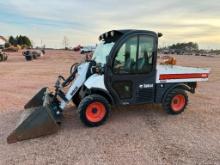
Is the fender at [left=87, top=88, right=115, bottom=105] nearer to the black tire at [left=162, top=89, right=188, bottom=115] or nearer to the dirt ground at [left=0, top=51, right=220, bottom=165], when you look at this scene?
the dirt ground at [left=0, top=51, right=220, bottom=165]

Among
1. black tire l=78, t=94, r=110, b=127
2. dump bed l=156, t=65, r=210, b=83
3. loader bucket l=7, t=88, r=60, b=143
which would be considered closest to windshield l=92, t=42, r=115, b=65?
black tire l=78, t=94, r=110, b=127

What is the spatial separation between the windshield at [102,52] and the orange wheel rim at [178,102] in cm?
203

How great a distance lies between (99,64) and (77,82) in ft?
2.06

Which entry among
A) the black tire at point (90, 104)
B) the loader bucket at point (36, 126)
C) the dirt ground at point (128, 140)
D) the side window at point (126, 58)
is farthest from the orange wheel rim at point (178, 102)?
the loader bucket at point (36, 126)

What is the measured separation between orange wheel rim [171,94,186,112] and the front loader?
0.06m

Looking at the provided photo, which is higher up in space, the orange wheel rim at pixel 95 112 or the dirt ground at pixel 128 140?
the orange wheel rim at pixel 95 112

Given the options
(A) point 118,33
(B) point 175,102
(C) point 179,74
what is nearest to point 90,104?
(A) point 118,33

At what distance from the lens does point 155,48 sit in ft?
17.9

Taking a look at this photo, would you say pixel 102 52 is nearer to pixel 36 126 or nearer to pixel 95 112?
pixel 95 112

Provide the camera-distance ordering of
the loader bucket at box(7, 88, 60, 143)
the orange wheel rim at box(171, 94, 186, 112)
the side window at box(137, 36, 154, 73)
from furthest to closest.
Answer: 1. the orange wheel rim at box(171, 94, 186, 112)
2. the side window at box(137, 36, 154, 73)
3. the loader bucket at box(7, 88, 60, 143)

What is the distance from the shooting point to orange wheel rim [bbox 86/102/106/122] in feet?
16.4

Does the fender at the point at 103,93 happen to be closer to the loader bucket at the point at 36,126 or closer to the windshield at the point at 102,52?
the windshield at the point at 102,52

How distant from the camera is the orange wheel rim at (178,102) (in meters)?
5.94

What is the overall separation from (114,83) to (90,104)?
72cm
